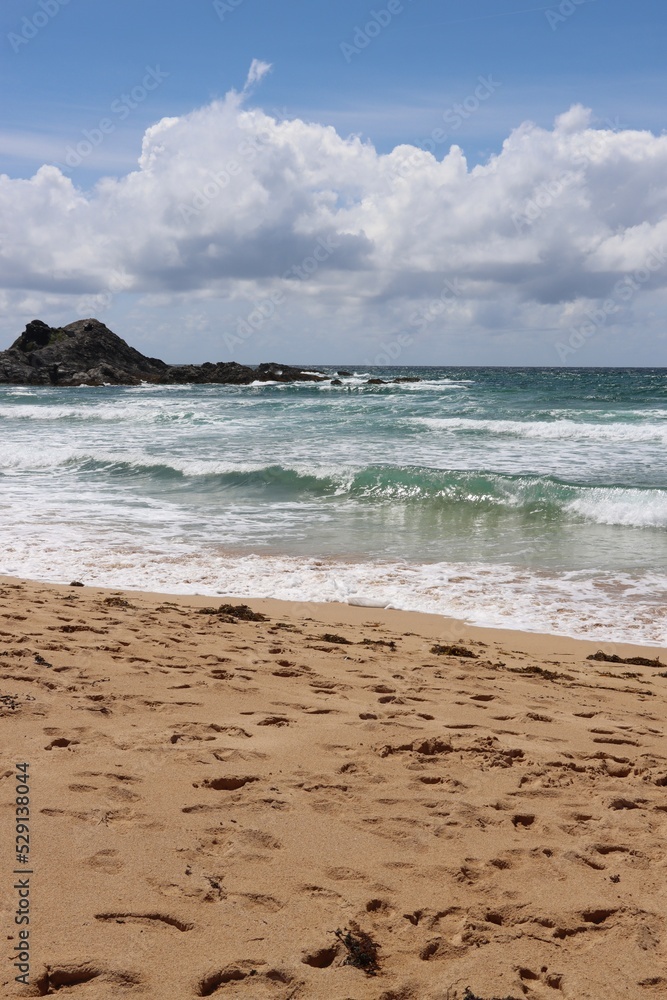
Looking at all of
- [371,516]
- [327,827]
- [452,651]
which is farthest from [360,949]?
[371,516]

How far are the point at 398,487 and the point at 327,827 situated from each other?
1164cm

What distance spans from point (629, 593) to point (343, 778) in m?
5.69

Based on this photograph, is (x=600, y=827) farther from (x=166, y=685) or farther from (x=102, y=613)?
(x=102, y=613)

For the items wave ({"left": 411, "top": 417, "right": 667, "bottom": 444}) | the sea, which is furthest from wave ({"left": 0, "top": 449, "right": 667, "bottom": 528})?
wave ({"left": 411, "top": 417, "right": 667, "bottom": 444})

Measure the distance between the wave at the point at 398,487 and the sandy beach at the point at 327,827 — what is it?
7372 millimetres

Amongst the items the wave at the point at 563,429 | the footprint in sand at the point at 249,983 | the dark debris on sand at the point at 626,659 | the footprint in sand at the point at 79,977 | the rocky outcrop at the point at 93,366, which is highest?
the rocky outcrop at the point at 93,366

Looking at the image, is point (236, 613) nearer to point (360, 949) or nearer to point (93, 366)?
point (360, 949)

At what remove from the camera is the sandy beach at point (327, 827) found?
2391 millimetres

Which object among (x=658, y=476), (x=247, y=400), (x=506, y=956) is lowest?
(x=506, y=956)

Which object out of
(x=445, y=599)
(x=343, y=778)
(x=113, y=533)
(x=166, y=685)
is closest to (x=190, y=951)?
(x=343, y=778)

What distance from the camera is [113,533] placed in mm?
11109

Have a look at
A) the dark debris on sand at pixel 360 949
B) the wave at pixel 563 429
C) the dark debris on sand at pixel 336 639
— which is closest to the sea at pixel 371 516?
the wave at pixel 563 429

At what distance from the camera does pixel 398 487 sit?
14.6m

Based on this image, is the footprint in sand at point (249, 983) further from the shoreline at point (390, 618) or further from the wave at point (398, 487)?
the wave at point (398, 487)
